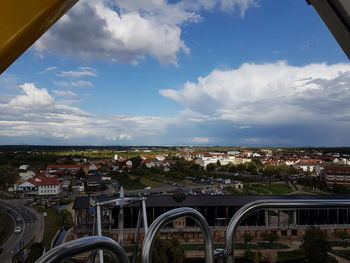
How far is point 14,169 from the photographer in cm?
239

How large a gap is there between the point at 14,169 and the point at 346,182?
11.2 feet

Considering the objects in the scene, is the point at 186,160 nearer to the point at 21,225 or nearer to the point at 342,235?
the point at 21,225

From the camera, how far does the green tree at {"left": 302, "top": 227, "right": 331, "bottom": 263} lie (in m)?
3.09

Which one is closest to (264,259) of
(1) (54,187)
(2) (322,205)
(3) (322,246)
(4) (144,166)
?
(3) (322,246)

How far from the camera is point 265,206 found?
0.73m

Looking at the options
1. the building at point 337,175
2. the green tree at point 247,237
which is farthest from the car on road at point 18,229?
the building at point 337,175

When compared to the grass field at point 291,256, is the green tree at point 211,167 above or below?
above

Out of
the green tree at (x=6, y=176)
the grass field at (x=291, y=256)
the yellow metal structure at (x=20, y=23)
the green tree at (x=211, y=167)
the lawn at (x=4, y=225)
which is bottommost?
the grass field at (x=291, y=256)

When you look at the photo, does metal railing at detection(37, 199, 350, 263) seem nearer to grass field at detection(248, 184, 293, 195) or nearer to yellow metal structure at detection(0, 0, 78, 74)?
yellow metal structure at detection(0, 0, 78, 74)

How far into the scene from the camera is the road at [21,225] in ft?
8.82

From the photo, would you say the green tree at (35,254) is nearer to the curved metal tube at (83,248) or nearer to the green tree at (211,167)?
the curved metal tube at (83,248)

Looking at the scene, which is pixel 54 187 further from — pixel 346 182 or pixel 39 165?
pixel 346 182

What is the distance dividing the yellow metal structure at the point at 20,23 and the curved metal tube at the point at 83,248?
0.27m

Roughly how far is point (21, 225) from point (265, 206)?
312 centimetres
